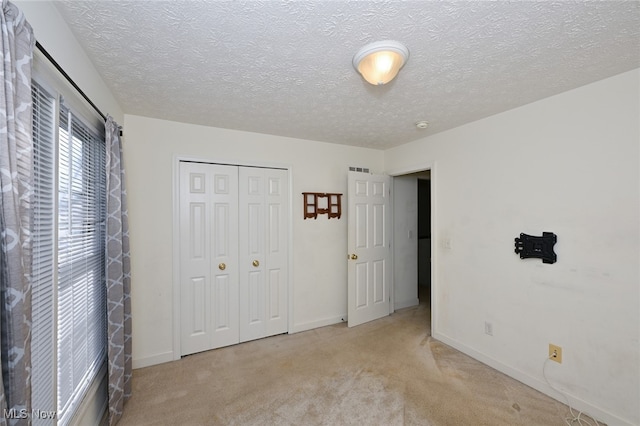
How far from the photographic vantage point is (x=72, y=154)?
1.53 metres

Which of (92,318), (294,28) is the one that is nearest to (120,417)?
(92,318)

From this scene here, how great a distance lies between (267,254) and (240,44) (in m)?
2.23

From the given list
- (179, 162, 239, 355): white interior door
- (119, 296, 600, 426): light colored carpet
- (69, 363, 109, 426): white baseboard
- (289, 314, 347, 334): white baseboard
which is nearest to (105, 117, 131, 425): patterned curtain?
(69, 363, 109, 426): white baseboard

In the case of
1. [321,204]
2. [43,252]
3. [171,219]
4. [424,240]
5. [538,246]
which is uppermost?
[321,204]

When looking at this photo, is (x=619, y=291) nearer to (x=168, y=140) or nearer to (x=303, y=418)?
(x=303, y=418)

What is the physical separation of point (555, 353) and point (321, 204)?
2623 millimetres

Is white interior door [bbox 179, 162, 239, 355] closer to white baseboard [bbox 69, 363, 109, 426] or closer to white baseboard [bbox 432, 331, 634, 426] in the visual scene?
white baseboard [bbox 69, 363, 109, 426]

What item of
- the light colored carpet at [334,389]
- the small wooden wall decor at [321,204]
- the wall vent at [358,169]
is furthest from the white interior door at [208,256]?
the wall vent at [358,169]

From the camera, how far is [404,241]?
13.4 feet

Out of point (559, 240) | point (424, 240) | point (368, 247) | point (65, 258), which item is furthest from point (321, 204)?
point (424, 240)

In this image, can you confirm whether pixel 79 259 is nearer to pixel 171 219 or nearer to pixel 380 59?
pixel 171 219

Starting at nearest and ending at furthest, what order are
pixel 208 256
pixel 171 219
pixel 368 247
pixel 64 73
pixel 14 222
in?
1. pixel 14 222
2. pixel 64 73
3. pixel 171 219
4. pixel 208 256
5. pixel 368 247

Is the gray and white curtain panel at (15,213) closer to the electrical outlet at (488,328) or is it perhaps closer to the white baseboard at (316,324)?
the white baseboard at (316,324)

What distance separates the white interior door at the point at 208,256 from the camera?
2748 millimetres
